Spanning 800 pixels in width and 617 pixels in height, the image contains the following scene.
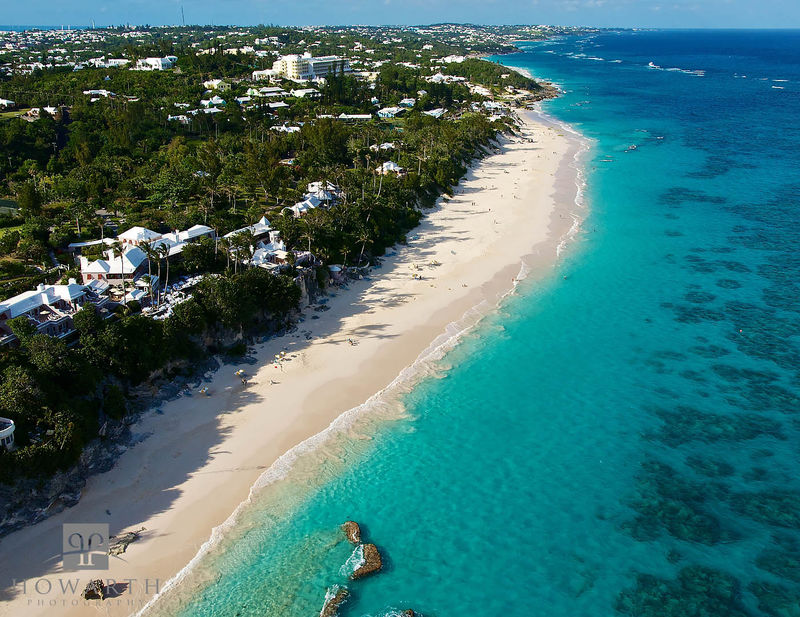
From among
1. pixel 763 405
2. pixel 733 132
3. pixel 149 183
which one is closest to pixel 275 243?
pixel 149 183

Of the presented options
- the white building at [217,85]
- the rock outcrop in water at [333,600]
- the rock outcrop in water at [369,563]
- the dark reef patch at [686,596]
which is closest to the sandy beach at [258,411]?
the rock outcrop in water at [333,600]

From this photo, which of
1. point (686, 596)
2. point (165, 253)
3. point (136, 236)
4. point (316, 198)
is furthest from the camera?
point (316, 198)

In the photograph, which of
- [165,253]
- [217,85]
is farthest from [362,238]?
[217,85]

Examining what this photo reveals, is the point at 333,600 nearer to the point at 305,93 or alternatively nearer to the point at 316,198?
the point at 316,198

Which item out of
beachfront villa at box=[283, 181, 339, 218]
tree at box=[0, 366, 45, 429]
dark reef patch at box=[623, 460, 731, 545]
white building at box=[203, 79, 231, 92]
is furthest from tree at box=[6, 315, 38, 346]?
white building at box=[203, 79, 231, 92]

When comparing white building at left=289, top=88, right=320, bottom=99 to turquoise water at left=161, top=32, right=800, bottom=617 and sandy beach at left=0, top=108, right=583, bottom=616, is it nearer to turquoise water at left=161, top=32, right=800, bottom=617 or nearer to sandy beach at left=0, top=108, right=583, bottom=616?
sandy beach at left=0, top=108, right=583, bottom=616

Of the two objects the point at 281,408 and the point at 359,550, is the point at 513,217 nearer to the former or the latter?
the point at 281,408
